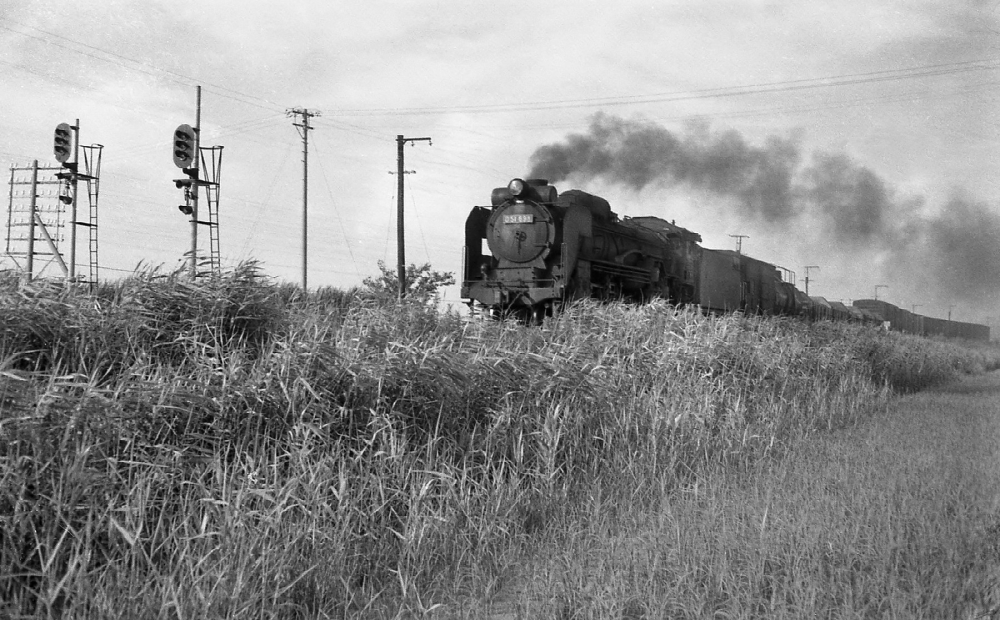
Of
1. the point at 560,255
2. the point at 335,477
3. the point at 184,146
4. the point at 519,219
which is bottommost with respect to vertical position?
the point at 335,477

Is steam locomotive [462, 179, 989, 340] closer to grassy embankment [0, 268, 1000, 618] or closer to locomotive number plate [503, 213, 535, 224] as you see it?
locomotive number plate [503, 213, 535, 224]

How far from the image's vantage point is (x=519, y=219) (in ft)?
59.7

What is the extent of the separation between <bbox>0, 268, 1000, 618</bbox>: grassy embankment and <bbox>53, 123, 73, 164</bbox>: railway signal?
743 inches

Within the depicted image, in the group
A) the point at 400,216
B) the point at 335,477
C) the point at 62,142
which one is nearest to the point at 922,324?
the point at 400,216

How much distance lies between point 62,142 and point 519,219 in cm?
1479

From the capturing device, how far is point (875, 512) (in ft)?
18.2

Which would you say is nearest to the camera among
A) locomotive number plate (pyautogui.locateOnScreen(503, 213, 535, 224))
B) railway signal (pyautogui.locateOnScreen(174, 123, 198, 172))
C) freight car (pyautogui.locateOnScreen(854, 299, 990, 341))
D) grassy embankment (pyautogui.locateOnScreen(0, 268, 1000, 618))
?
grassy embankment (pyautogui.locateOnScreen(0, 268, 1000, 618))

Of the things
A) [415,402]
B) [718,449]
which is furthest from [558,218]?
[415,402]

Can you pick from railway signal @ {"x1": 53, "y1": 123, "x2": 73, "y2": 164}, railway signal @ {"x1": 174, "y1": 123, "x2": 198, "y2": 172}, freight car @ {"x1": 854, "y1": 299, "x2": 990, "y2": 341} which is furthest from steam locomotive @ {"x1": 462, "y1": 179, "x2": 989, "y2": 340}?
freight car @ {"x1": 854, "y1": 299, "x2": 990, "y2": 341}

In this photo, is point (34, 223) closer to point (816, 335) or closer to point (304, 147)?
point (304, 147)

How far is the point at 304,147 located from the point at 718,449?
1333 inches

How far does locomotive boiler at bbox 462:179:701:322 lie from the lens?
17438 mm

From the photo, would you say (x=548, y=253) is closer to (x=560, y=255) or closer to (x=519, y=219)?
(x=560, y=255)

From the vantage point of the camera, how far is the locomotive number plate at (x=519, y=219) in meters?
18.0
